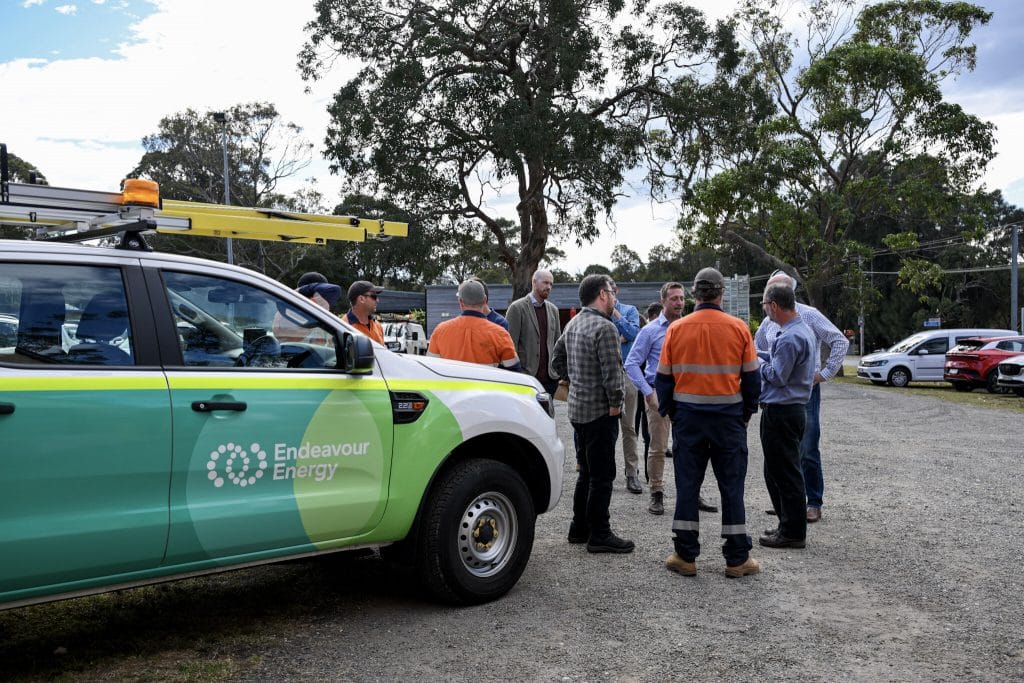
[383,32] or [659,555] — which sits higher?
[383,32]

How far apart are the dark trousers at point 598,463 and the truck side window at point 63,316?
3132 mm

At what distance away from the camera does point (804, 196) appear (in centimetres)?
3284

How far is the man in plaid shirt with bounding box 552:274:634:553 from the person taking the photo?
595 cm

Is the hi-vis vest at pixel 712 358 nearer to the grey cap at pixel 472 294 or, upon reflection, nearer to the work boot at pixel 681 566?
the work boot at pixel 681 566

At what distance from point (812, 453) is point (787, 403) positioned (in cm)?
105

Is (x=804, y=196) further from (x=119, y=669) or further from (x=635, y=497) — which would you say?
(x=119, y=669)

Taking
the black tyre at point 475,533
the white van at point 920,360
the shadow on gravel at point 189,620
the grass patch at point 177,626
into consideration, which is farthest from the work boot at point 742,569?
the white van at point 920,360

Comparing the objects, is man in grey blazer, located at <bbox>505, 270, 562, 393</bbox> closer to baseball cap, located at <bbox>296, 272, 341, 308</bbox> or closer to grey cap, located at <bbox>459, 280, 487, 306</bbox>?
baseball cap, located at <bbox>296, 272, 341, 308</bbox>

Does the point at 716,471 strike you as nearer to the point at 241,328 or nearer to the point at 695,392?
the point at 695,392

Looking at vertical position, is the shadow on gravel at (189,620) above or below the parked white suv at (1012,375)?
below

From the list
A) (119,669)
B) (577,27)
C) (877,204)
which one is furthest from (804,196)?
(119,669)

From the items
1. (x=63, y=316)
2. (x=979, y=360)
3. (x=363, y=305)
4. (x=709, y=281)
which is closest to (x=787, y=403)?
(x=709, y=281)

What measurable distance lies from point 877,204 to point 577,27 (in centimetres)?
1439

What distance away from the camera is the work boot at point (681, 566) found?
18.4ft
